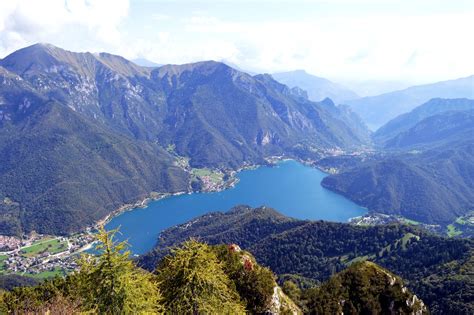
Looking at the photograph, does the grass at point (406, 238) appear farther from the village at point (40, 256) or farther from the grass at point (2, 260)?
the grass at point (2, 260)

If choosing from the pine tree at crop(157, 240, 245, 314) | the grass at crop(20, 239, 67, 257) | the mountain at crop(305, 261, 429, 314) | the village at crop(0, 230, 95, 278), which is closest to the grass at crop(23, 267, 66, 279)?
the village at crop(0, 230, 95, 278)

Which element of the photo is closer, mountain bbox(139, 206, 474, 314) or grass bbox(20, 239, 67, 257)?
mountain bbox(139, 206, 474, 314)

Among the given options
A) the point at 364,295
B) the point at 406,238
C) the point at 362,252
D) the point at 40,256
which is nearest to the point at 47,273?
the point at 40,256

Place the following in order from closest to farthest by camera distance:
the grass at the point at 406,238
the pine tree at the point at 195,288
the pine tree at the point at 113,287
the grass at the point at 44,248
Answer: the pine tree at the point at 113,287, the pine tree at the point at 195,288, the grass at the point at 406,238, the grass at the point at 44,248

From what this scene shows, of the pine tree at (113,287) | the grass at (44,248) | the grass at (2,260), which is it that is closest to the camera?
the pine tree at (113,287)

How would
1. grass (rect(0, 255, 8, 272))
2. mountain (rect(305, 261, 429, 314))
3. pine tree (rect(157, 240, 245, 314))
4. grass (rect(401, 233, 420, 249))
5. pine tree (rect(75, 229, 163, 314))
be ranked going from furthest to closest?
1. grass (rect(0, 255, 8, 272))
2. grass (rect(401, 233, 420, 249))
3. mountain (rect(305, 261, 429, 314))
4. pine tree (rect(157, 240, 245, 314))
5. pine tree (rect(75, 229, 163, 314))

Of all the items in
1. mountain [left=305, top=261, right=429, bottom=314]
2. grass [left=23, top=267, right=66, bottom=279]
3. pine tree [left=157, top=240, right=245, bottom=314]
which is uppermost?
pine tree [left=157, top=240, right=245, bottom=314]

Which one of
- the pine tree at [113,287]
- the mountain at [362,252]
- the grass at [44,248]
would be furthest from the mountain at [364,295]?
the grass at [44,248]

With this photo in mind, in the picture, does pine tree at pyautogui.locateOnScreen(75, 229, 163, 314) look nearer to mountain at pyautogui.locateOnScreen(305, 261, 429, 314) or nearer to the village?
mountain at pyautogui.locateOnScreen(305, 261, 429, 314)

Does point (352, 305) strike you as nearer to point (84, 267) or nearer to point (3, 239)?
point (84, 267)
